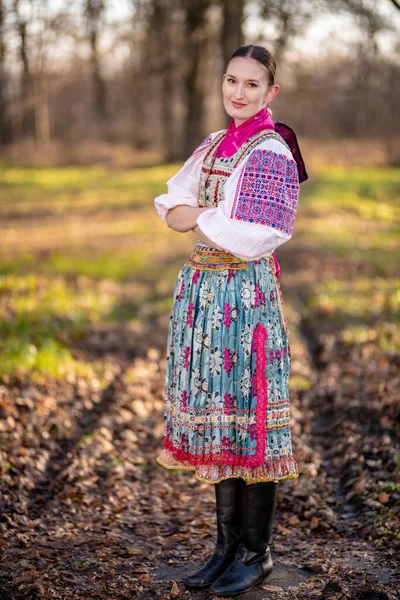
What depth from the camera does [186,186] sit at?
130 inches

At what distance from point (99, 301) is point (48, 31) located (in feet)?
47.4

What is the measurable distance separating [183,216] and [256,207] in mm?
417

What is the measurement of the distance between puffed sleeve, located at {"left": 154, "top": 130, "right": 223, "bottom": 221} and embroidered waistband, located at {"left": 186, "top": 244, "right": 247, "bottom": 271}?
0.79ft

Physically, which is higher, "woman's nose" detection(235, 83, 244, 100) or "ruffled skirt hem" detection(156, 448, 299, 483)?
"woman's nose" detection(235, 83, 244, 100)

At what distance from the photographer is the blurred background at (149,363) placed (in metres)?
3.74

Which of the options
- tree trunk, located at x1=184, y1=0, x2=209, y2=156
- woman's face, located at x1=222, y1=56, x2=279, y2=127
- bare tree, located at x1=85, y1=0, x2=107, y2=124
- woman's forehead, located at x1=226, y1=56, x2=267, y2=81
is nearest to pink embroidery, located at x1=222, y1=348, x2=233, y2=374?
woman's face, located at x1=222, y1=56, x2=279, y2=127

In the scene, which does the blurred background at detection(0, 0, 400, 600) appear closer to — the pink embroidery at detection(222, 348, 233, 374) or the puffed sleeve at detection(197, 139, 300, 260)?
the pink embroidery at detection(222, 348, 233, 374)

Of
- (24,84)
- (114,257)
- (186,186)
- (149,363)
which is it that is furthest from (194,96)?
(186,186)

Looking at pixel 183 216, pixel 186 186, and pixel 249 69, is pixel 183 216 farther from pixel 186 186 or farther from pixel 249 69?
pixel 249 69

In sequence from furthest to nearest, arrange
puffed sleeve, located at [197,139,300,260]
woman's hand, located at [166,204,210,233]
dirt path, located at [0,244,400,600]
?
dirt path, located at [0,244,400,600]
woman's hand, located at [166,204,210,233]
puffed sleeve, located at [197,139,300,260]

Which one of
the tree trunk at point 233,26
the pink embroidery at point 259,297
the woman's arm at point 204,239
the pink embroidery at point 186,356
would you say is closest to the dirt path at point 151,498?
the pink embroidery at point 186,356

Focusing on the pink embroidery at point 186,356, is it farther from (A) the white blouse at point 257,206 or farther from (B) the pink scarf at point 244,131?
(B) the pink scarf at point 244,131

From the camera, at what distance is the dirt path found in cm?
339

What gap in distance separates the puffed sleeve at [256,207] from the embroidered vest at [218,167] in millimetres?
51
